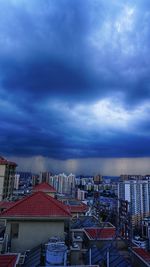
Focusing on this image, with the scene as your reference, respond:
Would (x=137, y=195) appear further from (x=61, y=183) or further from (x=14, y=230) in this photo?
(x=14, y=230)

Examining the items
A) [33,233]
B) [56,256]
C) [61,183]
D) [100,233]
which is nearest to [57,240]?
[33,233]

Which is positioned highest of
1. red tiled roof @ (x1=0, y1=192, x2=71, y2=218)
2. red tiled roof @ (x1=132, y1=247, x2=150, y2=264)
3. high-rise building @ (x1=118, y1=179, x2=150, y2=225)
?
red tiled roof @ (x1=0, y1=192, x2=71, y2=218)

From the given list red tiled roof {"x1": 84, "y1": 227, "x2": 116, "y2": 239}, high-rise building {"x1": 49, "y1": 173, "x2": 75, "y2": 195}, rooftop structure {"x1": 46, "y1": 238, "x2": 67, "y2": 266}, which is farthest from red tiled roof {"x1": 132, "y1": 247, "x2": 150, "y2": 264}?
high-rise building {"x1": 49, "y1": 173, "x2": 75, "y2": 195}

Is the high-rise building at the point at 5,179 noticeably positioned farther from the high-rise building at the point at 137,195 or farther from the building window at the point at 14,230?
the high-rise building at the point at 137,195

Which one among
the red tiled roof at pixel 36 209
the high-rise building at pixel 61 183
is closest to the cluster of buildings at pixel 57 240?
the red tiled roof at pixel 36 209

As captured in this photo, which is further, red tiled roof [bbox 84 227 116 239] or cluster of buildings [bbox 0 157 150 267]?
red tiled roof [bbox 84 227 116 239]

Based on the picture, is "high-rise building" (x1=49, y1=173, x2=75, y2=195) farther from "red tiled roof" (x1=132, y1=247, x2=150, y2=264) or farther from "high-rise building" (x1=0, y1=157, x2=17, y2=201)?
"red tiled roof" (x1=132, y1=247, x2=150, y2=264)
